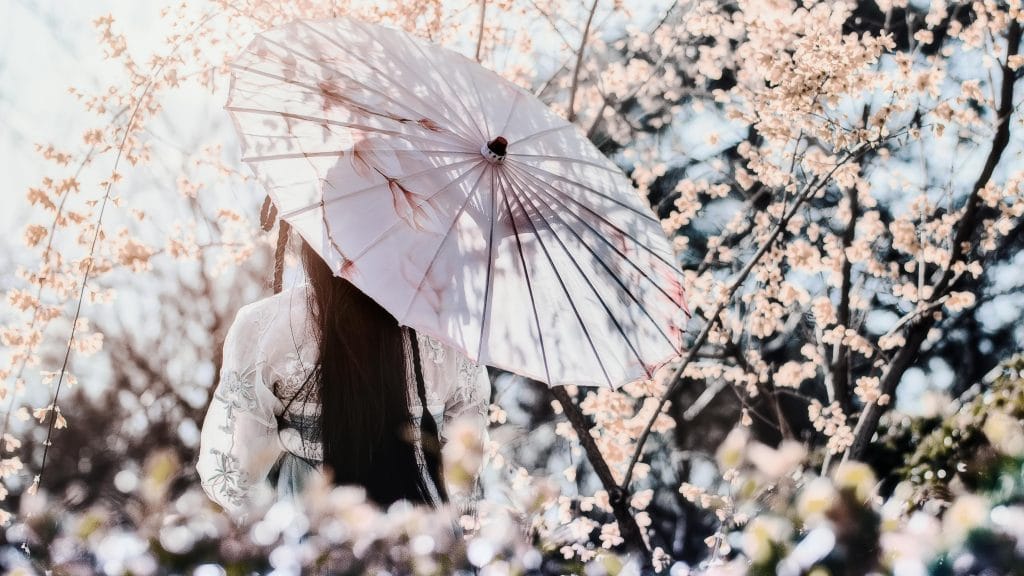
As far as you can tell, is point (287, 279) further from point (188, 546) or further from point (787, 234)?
point (787, 234)

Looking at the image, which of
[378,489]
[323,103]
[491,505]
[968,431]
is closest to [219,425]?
[378,489]

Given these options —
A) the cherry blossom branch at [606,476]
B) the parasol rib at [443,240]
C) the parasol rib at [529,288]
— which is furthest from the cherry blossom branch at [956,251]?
the parasol rib at [443,240]

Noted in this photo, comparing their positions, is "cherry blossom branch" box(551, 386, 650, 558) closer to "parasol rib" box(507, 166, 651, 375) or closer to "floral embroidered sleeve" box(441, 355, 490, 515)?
"floral embroidered sleeve" box(441, 355, 490, 515)

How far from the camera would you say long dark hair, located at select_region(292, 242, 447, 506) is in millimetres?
1736

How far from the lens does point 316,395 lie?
1.76m

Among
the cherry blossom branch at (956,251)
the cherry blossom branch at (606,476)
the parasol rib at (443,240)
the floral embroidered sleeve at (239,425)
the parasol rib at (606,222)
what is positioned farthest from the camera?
the cherry blossom branch at (956,251)

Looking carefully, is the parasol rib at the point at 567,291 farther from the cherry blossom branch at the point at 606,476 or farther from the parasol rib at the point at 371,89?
the cherry blossom branch at the point at 606,476

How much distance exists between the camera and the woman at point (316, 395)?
1712 millimetres

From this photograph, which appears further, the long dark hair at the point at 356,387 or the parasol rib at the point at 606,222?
the parasol rib at the point at 606,222

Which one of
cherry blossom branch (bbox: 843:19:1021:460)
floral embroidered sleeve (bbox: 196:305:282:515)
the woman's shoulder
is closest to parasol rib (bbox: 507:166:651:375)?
the woman's shoulder

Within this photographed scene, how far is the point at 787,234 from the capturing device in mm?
5266

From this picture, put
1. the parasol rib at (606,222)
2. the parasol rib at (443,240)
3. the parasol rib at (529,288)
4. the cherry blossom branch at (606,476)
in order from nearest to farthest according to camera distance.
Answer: the parasol rib at (443,240) → the parasol rib at (529,288) → the parasol rib at (606,222) → the cherry blossom branch at (606,476)

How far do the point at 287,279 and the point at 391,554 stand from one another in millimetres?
832

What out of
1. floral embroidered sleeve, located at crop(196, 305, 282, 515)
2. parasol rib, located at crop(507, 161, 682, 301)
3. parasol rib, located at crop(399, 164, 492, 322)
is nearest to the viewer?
parasol rib, located at crop(399, 164, 492, 322)
